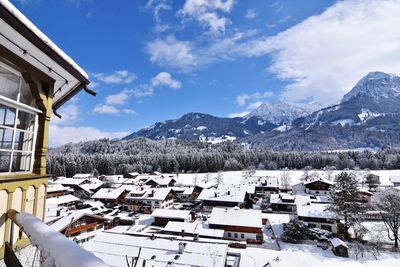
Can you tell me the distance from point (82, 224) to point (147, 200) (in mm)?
19017

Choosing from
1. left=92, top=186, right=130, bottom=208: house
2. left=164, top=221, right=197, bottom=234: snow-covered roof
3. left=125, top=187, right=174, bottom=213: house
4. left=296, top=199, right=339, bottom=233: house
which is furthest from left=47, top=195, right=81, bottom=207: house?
left=296, top=199, right=339, bottom=233: house

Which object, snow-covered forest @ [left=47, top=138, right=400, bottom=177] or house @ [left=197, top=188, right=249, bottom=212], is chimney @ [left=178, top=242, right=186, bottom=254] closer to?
house @ [left=197, top=188, right=249, bottom=212]

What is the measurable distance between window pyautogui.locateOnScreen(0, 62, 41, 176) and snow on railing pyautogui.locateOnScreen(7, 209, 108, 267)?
1780 millimetres

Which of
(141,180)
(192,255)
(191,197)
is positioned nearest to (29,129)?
(192,255)

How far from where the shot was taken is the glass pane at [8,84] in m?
3.12

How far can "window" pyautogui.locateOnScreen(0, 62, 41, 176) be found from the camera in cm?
322

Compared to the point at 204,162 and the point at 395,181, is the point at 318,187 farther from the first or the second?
the point at 204,162

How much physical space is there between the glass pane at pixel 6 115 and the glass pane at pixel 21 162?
1.51 ft

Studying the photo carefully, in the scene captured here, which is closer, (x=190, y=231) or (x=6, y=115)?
(x=6, y=115)

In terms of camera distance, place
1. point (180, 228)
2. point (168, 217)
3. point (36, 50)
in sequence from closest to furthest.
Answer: point (36, 50) → point (180, 228) → point (168, 217)

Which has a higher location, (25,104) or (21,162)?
Answer: (25,104)

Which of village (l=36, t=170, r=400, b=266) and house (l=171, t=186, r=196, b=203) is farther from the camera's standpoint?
house (l=171, t=186, r=196, b=203)

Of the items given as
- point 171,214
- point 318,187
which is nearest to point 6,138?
point 171,214

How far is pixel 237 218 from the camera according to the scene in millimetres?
33594
